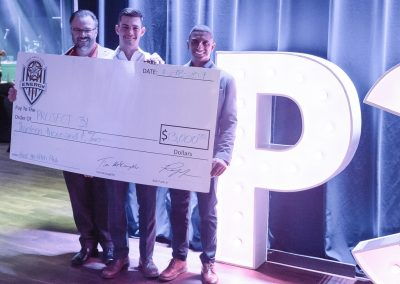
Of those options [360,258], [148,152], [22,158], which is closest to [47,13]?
[22,158]

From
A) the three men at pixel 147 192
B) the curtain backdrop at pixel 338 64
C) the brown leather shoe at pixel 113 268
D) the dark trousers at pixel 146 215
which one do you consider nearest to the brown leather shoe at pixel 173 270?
the three men at pixel 147 192

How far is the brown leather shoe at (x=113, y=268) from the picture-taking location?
2421mm

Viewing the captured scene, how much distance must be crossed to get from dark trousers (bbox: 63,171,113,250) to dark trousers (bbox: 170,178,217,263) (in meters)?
0.38

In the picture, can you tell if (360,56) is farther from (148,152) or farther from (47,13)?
(47,13)

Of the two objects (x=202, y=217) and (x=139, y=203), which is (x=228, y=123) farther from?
(x=139, y=203)

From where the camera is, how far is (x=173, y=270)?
242 cm

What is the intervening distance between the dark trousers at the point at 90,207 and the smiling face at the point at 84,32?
643 millimetres

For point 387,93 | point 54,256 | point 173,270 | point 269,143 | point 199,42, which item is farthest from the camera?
point 54,256

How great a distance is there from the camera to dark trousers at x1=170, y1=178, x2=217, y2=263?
7.61 ft

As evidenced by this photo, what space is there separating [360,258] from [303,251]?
59 centimetres

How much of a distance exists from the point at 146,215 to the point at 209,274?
42 cm

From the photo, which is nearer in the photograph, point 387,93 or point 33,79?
point 387,93
